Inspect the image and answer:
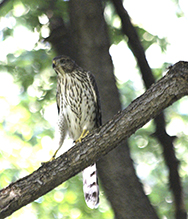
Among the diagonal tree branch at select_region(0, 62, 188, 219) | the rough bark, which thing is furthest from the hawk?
the diagonal tree branch at select_region(0, 62, 188, 219)

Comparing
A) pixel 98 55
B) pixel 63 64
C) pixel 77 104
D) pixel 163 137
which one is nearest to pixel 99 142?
pixel 163 137

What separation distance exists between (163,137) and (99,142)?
125cm

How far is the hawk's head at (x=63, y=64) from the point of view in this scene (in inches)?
215

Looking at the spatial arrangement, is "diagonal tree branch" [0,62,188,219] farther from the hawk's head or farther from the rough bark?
the hawk's head

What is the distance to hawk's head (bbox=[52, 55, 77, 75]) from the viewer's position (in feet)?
17.9

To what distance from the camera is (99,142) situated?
12.2ft

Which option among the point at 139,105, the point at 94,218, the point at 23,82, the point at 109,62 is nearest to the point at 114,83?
the point at 109,62

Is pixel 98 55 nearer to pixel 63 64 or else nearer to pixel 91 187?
pixel 63 64

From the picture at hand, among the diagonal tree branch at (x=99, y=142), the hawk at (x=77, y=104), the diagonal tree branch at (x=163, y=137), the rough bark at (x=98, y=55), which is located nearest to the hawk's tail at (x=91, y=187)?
the hawk at (x=77, y=104)

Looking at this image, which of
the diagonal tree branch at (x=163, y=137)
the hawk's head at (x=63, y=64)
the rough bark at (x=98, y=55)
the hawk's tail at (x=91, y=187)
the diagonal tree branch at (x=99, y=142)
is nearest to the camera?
the diagonal tree branch at (x=99, y=142)

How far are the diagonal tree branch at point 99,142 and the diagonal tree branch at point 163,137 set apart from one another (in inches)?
42.6

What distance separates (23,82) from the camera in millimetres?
6469

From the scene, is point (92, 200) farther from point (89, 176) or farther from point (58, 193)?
point (58, 193)

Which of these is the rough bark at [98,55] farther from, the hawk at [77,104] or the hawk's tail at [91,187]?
the hawk's tail at [91,187]
